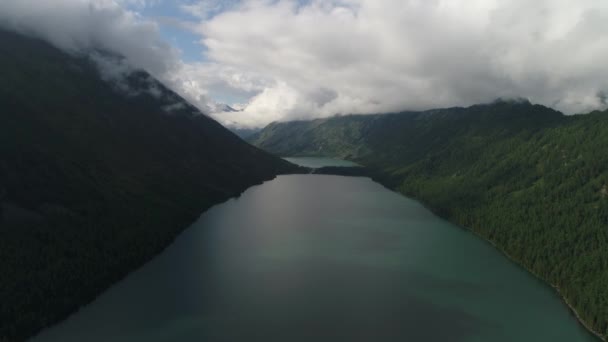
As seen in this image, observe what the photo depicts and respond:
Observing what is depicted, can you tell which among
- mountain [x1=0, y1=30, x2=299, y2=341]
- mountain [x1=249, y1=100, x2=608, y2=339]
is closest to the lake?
mountain [x1=249, y1=100, x2=608, y2=339]

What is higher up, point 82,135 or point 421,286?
point 82,135

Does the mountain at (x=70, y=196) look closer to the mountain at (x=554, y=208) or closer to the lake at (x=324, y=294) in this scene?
the lake at (x=324, y=294)

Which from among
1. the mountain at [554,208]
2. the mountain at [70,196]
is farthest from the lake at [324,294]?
the mountain at [70,196]

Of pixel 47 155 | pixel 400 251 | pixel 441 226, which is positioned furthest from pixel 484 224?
pixel 47 155

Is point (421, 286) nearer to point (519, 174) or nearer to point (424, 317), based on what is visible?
point (424, 317)

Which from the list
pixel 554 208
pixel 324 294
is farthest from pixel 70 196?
pixel 554 208

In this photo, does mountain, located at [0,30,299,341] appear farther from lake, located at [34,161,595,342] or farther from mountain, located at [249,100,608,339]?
mountain, located at [249,100,608,339]
